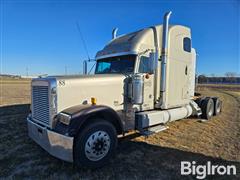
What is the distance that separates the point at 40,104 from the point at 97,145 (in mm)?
1675

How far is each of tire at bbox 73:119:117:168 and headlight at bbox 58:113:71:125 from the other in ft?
1.21

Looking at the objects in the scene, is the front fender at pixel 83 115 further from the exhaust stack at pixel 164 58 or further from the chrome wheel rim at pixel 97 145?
the exhaust stack at pixel 164 58

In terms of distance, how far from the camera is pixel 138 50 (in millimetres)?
5391

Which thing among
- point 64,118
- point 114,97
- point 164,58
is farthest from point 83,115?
point 164,58

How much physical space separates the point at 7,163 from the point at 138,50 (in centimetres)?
435

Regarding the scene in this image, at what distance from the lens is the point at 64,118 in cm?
372

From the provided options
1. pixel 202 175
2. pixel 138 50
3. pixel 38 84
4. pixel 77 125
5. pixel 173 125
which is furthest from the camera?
pixel 173 125

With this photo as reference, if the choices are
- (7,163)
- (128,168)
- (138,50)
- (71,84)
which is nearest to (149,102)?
(138,50)

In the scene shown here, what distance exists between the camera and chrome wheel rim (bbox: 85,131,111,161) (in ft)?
12.6

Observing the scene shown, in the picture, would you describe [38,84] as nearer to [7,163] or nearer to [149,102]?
[7,163]

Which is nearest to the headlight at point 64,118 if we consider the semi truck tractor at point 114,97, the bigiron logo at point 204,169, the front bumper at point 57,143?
the semi truck tractor at point 114,97

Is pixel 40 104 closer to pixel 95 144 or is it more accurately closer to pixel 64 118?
pixel 64 118

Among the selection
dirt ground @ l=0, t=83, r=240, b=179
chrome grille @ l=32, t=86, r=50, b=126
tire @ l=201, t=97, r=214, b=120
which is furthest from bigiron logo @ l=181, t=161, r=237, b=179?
tire @ l=201, t=97, r=214, b=120

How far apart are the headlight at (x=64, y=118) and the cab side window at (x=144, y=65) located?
2570 millimetres
